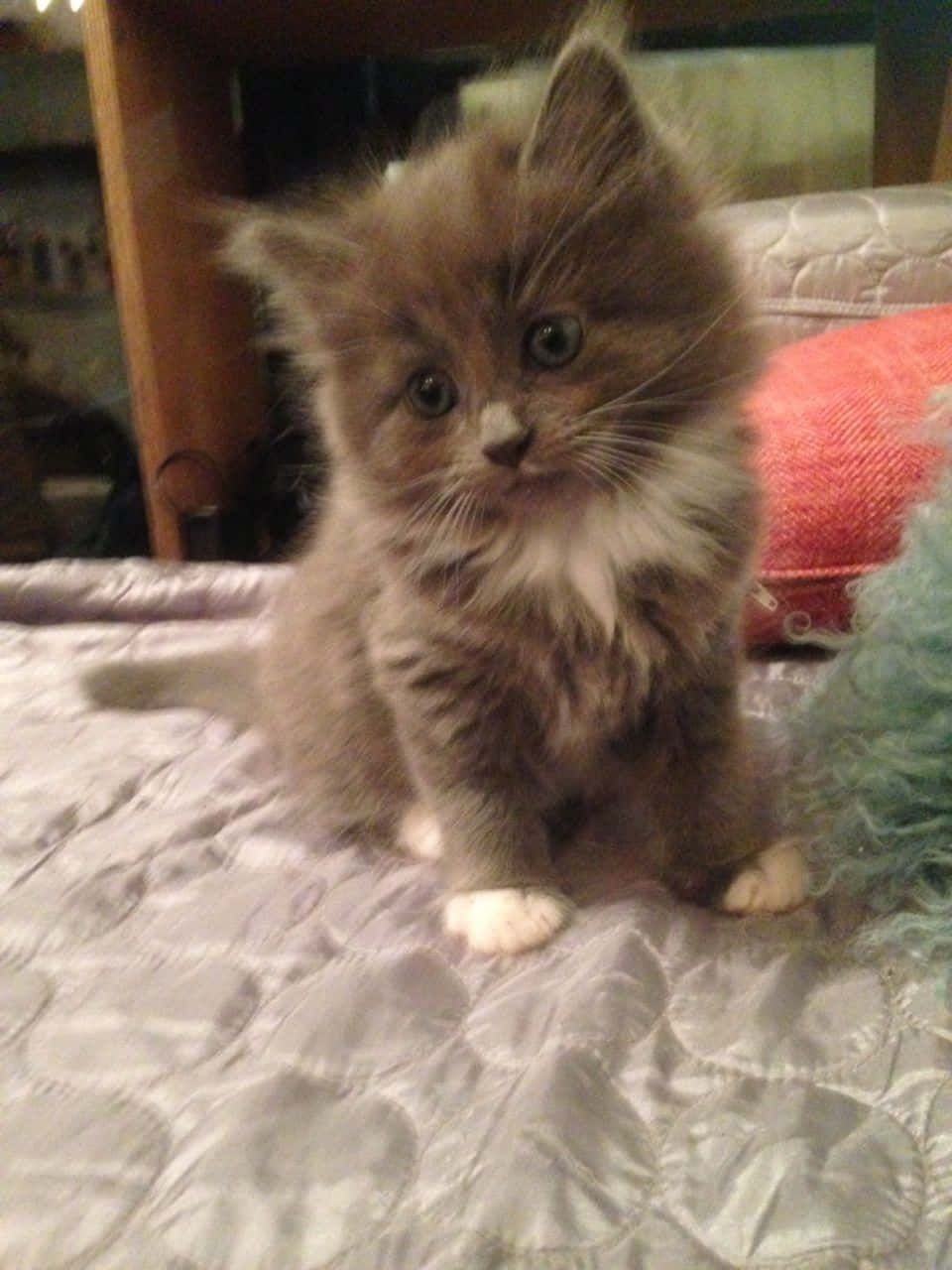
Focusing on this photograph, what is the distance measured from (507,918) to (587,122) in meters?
0.63

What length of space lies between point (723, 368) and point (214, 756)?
2.46 ft

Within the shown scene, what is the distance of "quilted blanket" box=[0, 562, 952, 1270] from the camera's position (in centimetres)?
56

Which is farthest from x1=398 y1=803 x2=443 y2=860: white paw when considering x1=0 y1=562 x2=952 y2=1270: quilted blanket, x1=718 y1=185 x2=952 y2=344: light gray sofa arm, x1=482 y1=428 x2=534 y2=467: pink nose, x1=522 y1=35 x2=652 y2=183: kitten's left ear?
x1=718 y1=185 x2=952 y2=344: light gray sofa arm

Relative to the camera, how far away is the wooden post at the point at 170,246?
6.82 feet

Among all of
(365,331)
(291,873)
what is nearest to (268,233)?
(365,331)

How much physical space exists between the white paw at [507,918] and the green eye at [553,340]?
0.43m

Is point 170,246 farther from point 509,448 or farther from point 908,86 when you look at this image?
point 509,448

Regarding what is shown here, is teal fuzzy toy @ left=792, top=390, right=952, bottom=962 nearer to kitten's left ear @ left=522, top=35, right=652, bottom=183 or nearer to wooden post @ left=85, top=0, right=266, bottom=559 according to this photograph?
kitten's left ear @ left=522, top=35, right=652, bottom=183

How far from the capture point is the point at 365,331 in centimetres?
87

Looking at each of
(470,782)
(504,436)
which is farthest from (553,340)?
(470,782)

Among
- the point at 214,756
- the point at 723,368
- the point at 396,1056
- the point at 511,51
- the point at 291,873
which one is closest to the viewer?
the point at 396,1056

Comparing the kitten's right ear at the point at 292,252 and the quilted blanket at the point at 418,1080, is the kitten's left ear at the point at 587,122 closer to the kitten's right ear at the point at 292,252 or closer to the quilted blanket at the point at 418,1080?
the kitten's right ear at the point at 292,252

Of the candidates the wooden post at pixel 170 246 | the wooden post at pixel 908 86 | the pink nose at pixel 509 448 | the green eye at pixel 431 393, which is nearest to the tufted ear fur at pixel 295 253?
the green eye at pixel 431 393

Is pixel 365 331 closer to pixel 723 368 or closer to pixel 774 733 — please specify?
pixel 723 368
